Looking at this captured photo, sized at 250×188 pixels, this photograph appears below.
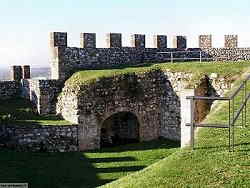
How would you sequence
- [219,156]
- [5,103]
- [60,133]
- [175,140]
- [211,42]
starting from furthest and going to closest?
[211,42]
[5,103]
[175,140]
[60,133]
[219,156]

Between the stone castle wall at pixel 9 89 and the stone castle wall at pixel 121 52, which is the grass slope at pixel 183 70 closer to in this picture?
the stone castle wall at pixel 121 52

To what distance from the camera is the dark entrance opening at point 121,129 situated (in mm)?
19562

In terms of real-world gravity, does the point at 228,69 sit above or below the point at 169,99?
above

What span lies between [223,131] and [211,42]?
1491 centimetres

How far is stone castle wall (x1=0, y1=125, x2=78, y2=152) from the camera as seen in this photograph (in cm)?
1698

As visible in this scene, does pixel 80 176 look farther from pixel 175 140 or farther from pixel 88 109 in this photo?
pixel 175 140

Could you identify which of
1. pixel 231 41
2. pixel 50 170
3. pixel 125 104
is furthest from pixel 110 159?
pixel 231 41

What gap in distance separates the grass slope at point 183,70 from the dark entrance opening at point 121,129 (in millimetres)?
2035

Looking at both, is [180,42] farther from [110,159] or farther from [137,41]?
[110,159]

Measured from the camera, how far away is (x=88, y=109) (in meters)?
17.8

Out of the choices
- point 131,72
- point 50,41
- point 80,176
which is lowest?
point 80,176

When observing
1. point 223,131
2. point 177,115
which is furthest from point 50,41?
point 223,131

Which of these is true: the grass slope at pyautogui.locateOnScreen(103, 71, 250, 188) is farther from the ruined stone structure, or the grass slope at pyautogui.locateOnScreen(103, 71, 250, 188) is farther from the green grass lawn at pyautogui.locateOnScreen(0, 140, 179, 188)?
the ruined stone structure

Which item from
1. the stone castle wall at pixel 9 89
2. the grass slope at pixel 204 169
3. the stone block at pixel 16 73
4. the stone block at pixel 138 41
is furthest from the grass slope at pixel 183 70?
the grass slope at pixel 204 169
